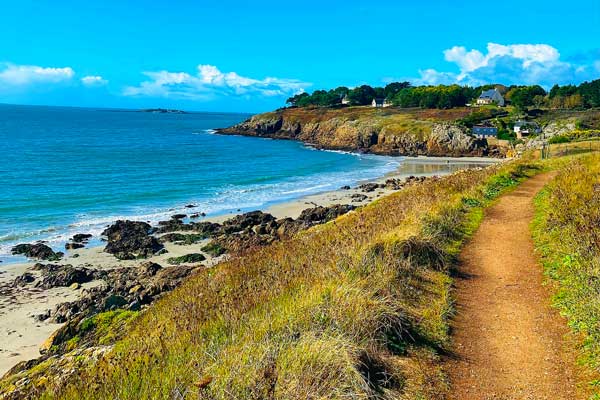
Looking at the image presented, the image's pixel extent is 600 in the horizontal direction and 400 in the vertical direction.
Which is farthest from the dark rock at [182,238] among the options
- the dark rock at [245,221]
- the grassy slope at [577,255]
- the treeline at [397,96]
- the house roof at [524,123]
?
the treeline at [397,96]

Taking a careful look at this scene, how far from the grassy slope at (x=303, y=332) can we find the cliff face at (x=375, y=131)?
255ft

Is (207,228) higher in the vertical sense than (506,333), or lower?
lower

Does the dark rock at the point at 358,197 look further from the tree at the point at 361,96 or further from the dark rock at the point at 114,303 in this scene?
the tree at the point at 361,96

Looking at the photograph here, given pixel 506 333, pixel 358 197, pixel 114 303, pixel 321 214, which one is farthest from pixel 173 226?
pixel 506 333

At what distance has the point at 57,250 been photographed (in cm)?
2423

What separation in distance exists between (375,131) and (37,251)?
84.4m

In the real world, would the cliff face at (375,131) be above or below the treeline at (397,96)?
below

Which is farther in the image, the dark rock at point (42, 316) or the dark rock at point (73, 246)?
the dark rock at point (73, 246)

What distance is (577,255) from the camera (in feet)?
29.2

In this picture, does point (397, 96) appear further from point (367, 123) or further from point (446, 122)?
point (446, 122)

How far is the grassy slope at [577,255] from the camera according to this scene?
21.0ft

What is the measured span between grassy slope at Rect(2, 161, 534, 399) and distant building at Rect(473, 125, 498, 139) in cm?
8438

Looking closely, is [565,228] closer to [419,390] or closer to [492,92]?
[419,390]

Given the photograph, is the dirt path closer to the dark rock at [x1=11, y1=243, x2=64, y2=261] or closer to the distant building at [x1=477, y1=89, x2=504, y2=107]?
the dark rock at [x1=11, y1=243, x2=64, y2=261]
